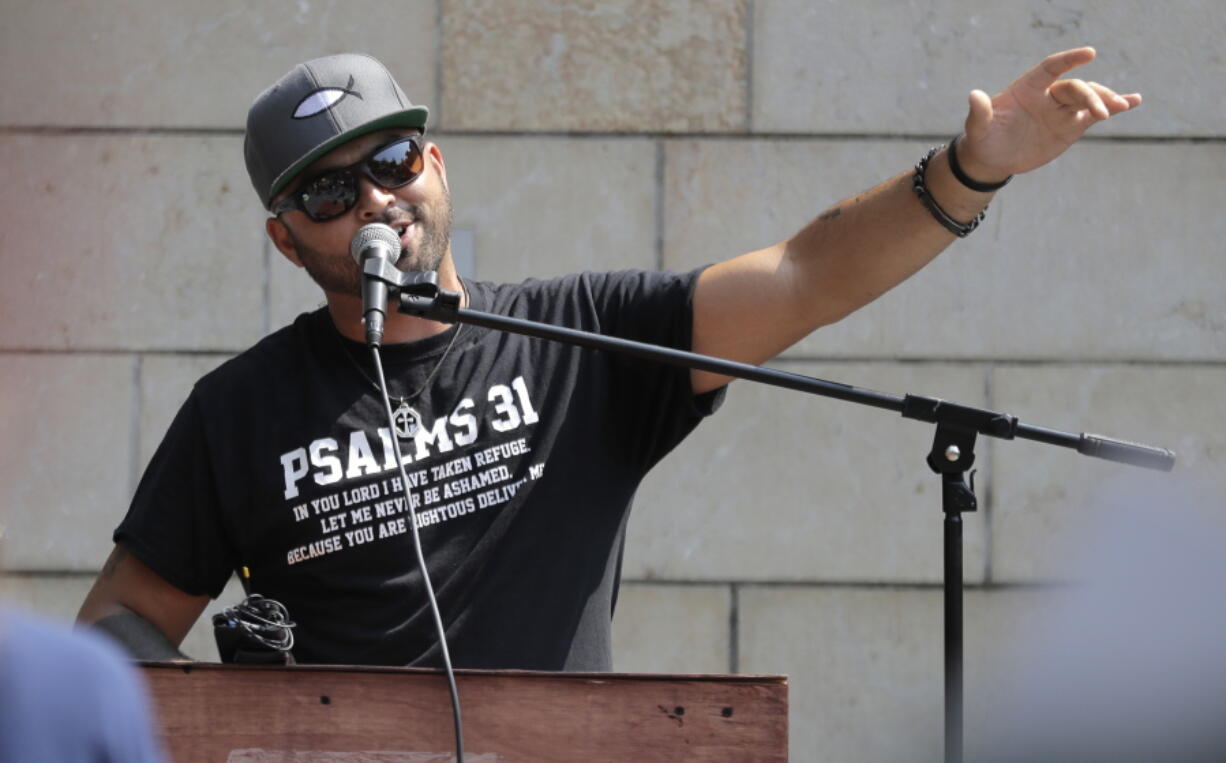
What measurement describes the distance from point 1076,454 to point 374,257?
2.99m

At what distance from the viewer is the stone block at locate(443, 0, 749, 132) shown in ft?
15.2

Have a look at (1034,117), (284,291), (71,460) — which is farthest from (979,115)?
(71,460)

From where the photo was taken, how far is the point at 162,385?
4.65 meters

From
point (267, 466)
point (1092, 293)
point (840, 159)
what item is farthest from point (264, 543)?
point (1092, 293)

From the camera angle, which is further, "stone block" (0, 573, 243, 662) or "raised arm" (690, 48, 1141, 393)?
"stone block" (0, 573, 243, 662)

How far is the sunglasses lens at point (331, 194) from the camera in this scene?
2668mm

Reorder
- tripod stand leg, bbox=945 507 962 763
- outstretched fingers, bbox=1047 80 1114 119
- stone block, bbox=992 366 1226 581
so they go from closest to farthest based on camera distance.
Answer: tripod stand leg, bbox=945 507 962 763
outstretched fingers, bbox=1047 80 1114 119
stone block, bbox=992 366 1226 581

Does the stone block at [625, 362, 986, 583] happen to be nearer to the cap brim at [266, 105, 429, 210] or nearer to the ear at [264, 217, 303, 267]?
the ear at [264, 217, 303, 267]

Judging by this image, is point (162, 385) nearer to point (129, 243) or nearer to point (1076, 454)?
point (129, 243)

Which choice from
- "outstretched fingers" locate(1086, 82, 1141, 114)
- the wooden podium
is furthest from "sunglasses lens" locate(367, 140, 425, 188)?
"outstretched fingers" locate(1086, 82, 1141, 114)

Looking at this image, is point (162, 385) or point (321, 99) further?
point (162, 385)

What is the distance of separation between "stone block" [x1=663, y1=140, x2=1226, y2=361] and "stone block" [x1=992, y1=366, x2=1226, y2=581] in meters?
0.08

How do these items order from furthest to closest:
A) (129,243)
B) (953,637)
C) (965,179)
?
(129,243), (965,179), (953,637)

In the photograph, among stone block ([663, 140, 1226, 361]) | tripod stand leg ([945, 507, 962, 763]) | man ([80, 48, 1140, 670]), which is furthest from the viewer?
stone block ([663, 140, 1226, 361])
